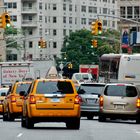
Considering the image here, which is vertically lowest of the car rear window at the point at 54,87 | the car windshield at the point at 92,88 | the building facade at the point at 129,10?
the car windshield at the point at 92,88

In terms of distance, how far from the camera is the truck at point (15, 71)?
225 ft

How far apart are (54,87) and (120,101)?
762cm

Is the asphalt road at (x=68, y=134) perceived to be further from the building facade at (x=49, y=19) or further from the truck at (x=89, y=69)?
the building facade at (x=49, y=19)

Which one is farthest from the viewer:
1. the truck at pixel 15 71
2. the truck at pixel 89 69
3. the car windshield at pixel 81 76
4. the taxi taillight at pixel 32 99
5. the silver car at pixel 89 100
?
the truck at pixel 89 69

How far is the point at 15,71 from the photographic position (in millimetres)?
69312

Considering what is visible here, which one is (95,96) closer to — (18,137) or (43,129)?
(43,129)

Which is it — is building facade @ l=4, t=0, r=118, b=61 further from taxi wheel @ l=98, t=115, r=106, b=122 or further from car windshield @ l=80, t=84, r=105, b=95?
taxi wheel @ l=98, t=115, r=106, b=122

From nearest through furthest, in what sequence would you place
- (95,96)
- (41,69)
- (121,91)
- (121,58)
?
(121,91), (95,96), (121,58), (41,69)

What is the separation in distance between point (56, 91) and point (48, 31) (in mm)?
129352

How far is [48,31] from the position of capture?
161 meters

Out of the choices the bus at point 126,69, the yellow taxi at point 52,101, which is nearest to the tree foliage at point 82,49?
the bus at point 126,69

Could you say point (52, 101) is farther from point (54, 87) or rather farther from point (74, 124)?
point (74, 124)

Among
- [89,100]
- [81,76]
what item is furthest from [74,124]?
[81,76]

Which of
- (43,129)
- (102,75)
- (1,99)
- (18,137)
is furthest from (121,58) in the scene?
(18,137)
